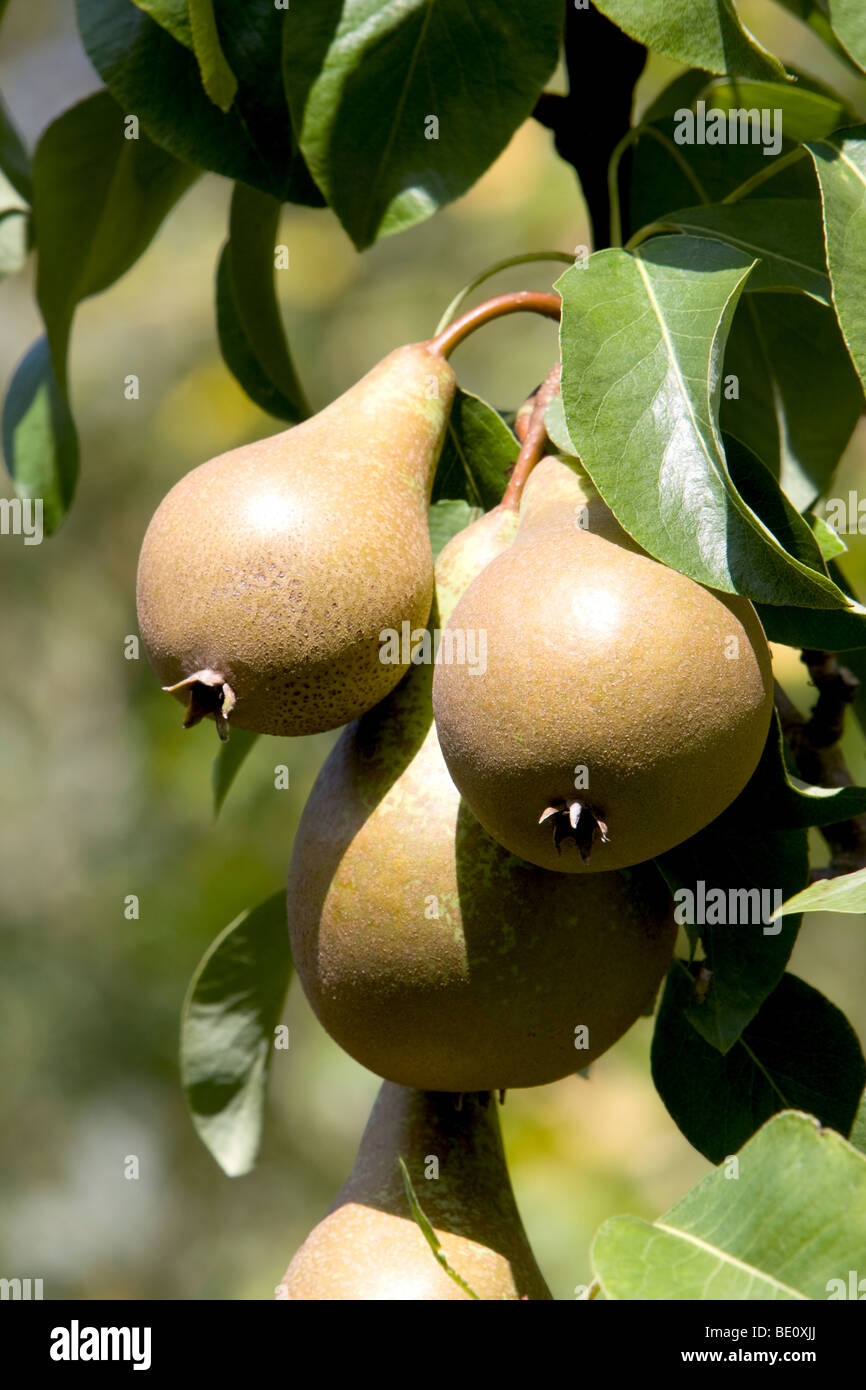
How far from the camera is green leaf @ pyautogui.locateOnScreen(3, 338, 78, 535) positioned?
153cm

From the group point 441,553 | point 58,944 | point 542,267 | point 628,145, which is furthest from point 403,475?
point 542,267

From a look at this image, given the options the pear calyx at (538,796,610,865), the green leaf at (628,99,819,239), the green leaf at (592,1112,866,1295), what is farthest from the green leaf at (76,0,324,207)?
the green leaf at (592,1112,866,1295)

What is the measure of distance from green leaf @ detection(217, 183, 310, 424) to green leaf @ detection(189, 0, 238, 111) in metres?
0.31

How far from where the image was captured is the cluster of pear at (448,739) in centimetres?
81

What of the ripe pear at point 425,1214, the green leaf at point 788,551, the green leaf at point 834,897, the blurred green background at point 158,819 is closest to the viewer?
the green leaf at point 834,897

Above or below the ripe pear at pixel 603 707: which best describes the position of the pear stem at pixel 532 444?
above

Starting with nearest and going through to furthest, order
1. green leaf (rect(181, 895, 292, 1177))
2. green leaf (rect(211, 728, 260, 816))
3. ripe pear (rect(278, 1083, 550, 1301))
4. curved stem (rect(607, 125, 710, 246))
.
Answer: ripe pear (rect(278, 1083, 550, 1301)) → curved stem (rect(607, 125, 710, 246)) → green leaf (rect(181, 895, 292, 1177)) → green leaf (rect(211, 728, 260, 816))

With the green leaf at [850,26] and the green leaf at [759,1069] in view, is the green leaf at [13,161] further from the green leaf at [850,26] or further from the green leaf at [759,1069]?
the green leaf at [759,1069]

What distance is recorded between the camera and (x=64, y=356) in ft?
4.72

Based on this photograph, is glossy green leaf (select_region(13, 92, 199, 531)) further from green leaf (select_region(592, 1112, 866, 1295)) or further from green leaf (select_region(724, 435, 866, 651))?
green leaf (select_region(592, 1112, 866, 1295))

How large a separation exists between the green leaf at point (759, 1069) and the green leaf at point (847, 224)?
48cm

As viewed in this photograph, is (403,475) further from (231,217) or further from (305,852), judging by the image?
(231,217)

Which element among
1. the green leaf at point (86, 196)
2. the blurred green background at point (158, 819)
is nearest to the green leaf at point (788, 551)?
the green leaf at point (86, 196)

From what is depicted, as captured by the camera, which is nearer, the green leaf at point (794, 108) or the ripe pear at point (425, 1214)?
the ripe pear at point (425, 1214)
